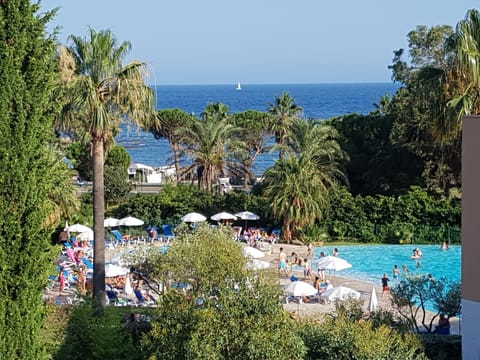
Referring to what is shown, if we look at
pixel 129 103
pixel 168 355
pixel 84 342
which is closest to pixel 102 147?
pixel 129 103

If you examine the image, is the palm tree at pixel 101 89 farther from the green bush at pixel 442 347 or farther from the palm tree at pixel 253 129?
the palm tree at pixel 253 129

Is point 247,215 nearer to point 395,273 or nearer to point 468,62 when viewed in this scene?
point 395,273

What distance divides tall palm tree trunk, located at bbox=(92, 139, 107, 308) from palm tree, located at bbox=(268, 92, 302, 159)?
26.9 metres

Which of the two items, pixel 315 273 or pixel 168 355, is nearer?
pixel 168 355

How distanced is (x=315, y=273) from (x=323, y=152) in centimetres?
1016

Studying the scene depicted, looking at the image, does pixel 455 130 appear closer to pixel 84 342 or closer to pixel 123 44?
pixel 123 44

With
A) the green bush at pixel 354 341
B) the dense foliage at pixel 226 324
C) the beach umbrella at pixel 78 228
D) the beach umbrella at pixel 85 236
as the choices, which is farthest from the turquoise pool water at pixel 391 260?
the dense foliage at pixel 226 324

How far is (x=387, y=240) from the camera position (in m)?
34.2

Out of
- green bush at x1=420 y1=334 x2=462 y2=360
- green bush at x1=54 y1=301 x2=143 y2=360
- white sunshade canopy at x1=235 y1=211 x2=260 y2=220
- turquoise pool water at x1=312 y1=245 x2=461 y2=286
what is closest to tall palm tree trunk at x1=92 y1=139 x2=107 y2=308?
green bush at x1=54 y1=301 x2=143 y2=360

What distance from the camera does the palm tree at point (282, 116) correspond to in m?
47.3

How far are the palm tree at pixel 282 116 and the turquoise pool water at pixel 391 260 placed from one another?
15057mm

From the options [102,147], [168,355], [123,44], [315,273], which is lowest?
[315,273]

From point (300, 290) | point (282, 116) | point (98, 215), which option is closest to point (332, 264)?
point (300, 290)

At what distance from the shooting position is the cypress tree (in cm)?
1012
